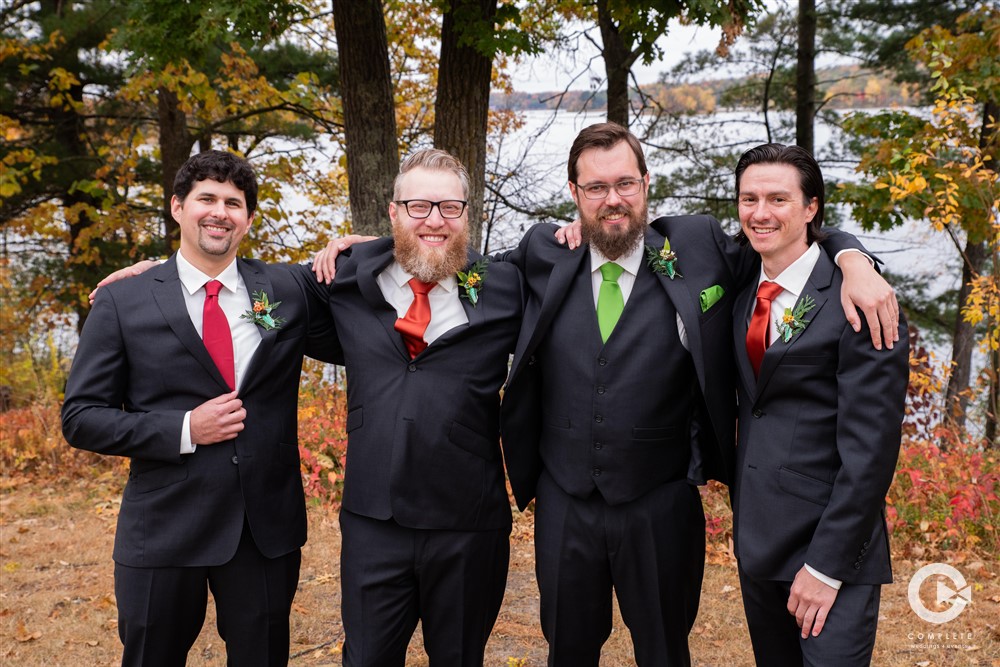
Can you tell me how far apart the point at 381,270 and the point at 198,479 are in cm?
109

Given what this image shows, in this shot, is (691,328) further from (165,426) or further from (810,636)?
(165,426)

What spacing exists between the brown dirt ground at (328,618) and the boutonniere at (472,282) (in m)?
2.32

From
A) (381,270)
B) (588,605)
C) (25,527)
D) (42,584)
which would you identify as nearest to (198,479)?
(381,270)

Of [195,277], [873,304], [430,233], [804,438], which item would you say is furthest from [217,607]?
[873,304]

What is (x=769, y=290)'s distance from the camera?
10.4 feet

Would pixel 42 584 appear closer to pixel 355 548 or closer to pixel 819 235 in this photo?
pixel 355 548

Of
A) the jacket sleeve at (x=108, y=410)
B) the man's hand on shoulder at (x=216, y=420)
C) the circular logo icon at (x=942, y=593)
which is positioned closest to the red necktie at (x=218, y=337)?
the man's hand on shoulder at (x=216, y=420)

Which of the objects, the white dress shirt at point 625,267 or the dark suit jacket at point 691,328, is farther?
the white dress shirt at point 625,267

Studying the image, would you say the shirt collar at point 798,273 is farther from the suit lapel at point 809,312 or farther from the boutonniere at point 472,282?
the boutonniere at point 472,282

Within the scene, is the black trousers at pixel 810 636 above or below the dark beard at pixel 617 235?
below

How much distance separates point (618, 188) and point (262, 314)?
58.9 inches

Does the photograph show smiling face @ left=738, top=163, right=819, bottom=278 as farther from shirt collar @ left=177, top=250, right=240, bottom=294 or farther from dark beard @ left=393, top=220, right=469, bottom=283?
shirt collar @ left=177, top=250, right=240, bottom=294

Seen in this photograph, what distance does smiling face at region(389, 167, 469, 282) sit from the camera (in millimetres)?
3516

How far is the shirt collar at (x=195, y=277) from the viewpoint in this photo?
3395mm
